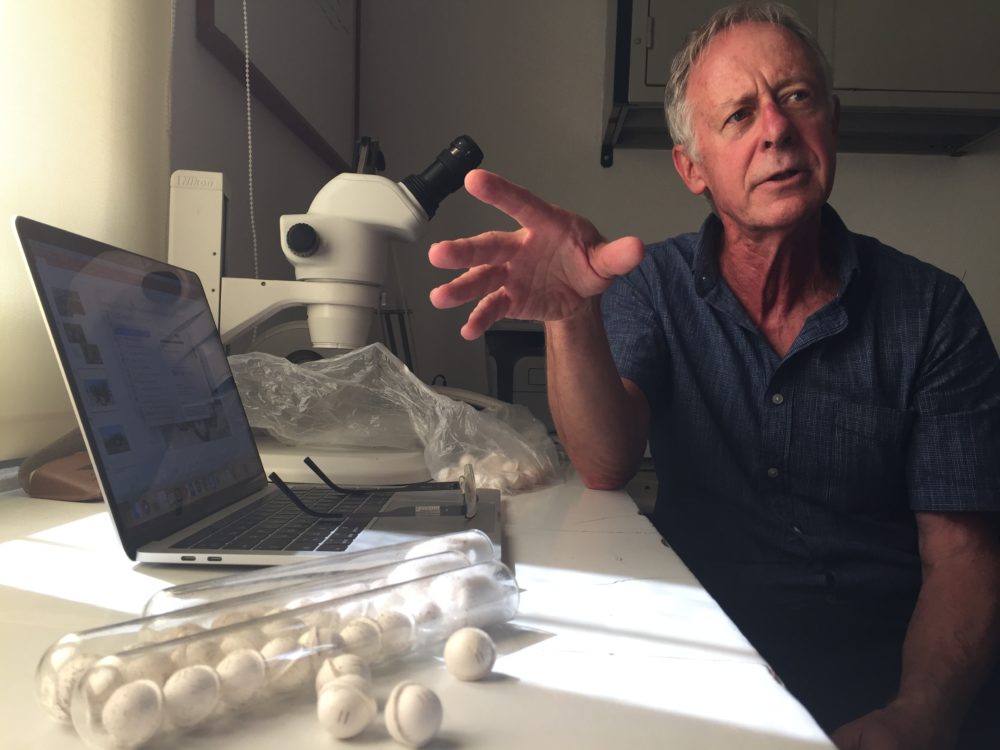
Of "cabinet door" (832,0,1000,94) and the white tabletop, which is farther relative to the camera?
"cabinet door" (832,0,1000,94)

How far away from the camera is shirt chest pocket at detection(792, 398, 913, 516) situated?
2.98ft

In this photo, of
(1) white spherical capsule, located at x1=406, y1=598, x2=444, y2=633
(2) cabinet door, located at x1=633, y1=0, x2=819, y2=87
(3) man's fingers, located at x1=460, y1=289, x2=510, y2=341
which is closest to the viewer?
(1) white spherical capsule, located at x1=406, y1=598, x2=444, y2=633

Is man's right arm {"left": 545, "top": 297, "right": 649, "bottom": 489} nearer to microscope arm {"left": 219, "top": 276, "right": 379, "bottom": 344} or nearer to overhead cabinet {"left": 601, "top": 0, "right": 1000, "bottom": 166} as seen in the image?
microscope arm {"left": 219, "top": 276, "right": 379, "bottom": 344}

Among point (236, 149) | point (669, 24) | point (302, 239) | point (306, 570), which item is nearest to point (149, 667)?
point (306, 570)

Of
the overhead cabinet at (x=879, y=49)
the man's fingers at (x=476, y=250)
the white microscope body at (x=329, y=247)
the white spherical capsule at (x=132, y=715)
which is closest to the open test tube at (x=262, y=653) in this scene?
the white spherical capsule at (x=132, y=715)

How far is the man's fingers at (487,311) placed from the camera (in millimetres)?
769

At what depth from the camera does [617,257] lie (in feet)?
2.30

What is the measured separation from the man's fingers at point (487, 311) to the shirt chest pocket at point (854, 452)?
17.2 inches

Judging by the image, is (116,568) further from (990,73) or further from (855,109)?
(990,73)

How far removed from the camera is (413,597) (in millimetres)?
404

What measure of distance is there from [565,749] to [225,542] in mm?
330

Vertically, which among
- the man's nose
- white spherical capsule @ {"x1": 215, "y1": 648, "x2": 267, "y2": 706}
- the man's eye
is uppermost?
the man's eye

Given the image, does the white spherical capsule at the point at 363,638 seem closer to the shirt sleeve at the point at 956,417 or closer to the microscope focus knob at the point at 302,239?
the microscope focus knob at the point at 302,239

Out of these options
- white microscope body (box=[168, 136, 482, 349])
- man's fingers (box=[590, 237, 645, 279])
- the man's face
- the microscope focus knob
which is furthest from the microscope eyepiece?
the man's face
